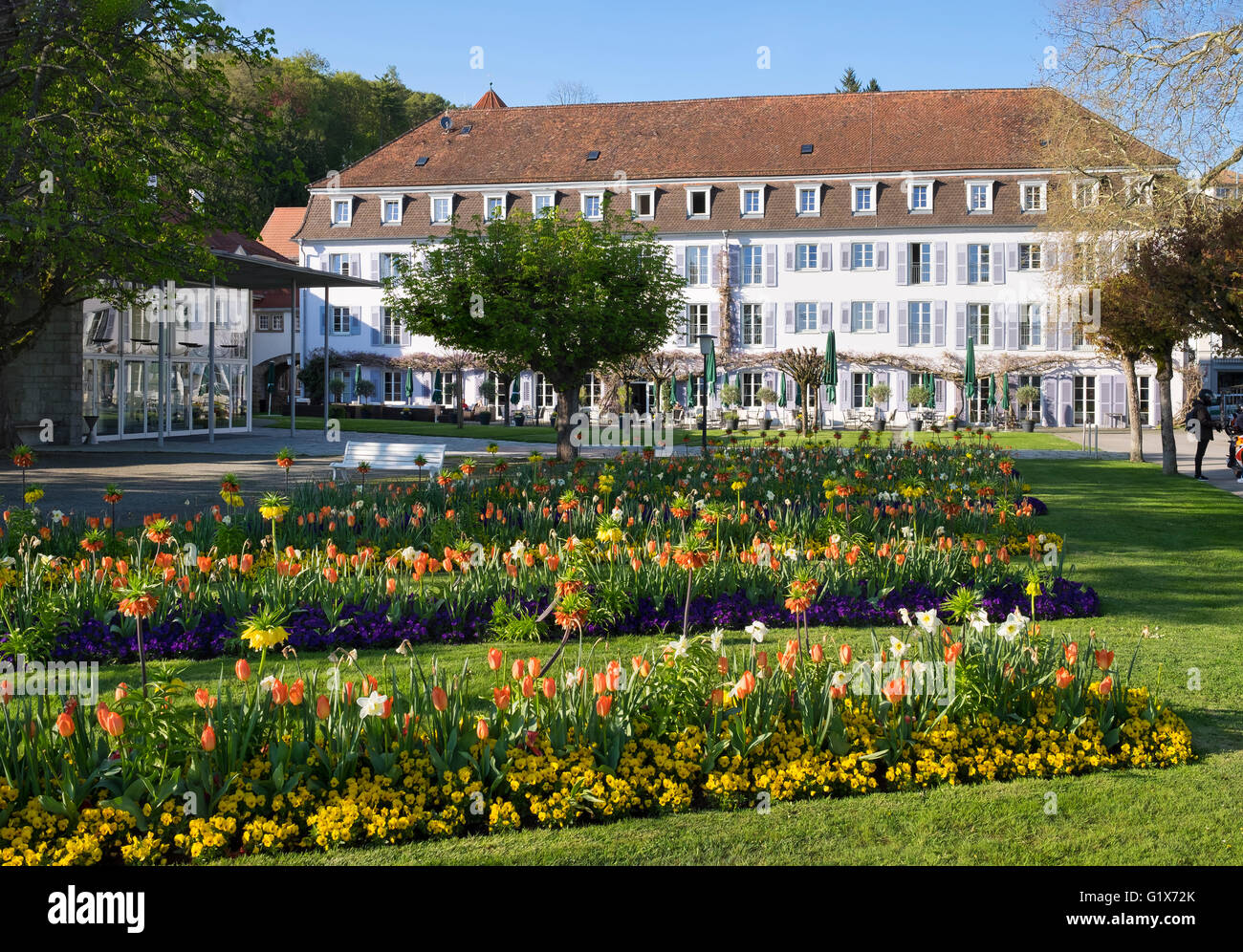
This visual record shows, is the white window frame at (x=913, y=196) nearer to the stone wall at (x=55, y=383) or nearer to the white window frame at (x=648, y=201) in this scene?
the white window frame at (x=648, y=201)

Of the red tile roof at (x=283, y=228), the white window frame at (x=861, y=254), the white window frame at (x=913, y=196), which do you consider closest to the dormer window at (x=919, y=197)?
the white window frame at (x=913, y=196)

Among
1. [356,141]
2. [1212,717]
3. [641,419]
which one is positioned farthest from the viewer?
[356,141]

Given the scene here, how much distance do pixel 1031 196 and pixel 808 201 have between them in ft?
28.0

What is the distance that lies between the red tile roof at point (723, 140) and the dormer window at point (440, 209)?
2.21 ft

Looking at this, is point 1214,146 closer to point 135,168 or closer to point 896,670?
point 135,168

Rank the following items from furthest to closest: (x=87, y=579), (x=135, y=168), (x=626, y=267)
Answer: (x=626, y=267), (x=135, y=168), (x=87, y=579)

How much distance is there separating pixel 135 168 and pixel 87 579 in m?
11.1

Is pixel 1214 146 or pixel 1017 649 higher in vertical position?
pixel 1214 146

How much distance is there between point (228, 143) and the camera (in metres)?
19.0

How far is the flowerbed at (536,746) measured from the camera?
441cm

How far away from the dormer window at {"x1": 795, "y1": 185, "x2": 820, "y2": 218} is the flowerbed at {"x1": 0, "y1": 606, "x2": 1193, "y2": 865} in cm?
4520

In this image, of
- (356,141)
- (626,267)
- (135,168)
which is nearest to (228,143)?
(135,168)

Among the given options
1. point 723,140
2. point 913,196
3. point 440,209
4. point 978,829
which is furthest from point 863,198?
point 978,829

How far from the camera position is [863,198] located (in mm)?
48906
